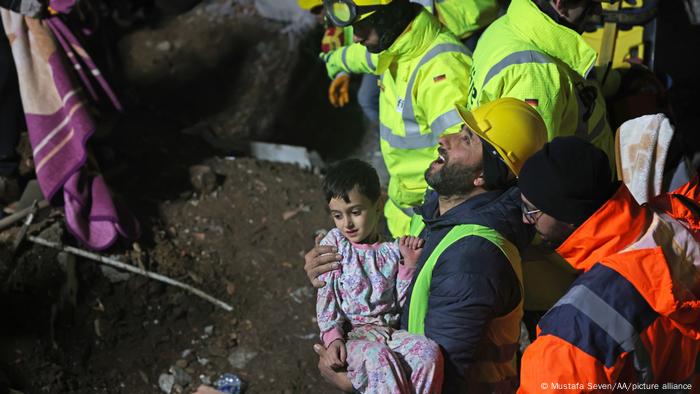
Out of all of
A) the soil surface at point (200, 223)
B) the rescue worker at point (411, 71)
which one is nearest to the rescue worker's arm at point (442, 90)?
the rescue worker at point (411, 71)

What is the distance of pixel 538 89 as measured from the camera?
325cm

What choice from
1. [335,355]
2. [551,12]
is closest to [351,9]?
[551,12]

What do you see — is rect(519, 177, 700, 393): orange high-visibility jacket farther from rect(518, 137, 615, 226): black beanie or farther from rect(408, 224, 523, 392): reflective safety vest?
rect(408, 224, 523, 392): reflective safety vest

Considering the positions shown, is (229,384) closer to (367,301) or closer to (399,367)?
(367,301)

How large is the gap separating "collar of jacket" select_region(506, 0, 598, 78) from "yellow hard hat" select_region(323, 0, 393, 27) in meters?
0.66

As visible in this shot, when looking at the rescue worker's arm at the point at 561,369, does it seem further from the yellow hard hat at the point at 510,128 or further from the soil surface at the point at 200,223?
the soil surface at the point at 200,223

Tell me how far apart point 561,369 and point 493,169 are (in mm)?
971

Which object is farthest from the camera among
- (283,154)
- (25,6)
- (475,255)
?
(283,154)

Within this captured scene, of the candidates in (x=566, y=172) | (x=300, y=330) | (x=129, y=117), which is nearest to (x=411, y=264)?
(x=566, y=172)

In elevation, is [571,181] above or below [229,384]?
above

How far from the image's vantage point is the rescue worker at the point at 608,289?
7.23 feet

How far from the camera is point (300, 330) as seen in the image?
4.95 m

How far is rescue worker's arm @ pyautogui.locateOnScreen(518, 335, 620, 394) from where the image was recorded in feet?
7.16

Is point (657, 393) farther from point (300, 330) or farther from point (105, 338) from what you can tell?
point (105, 338)
